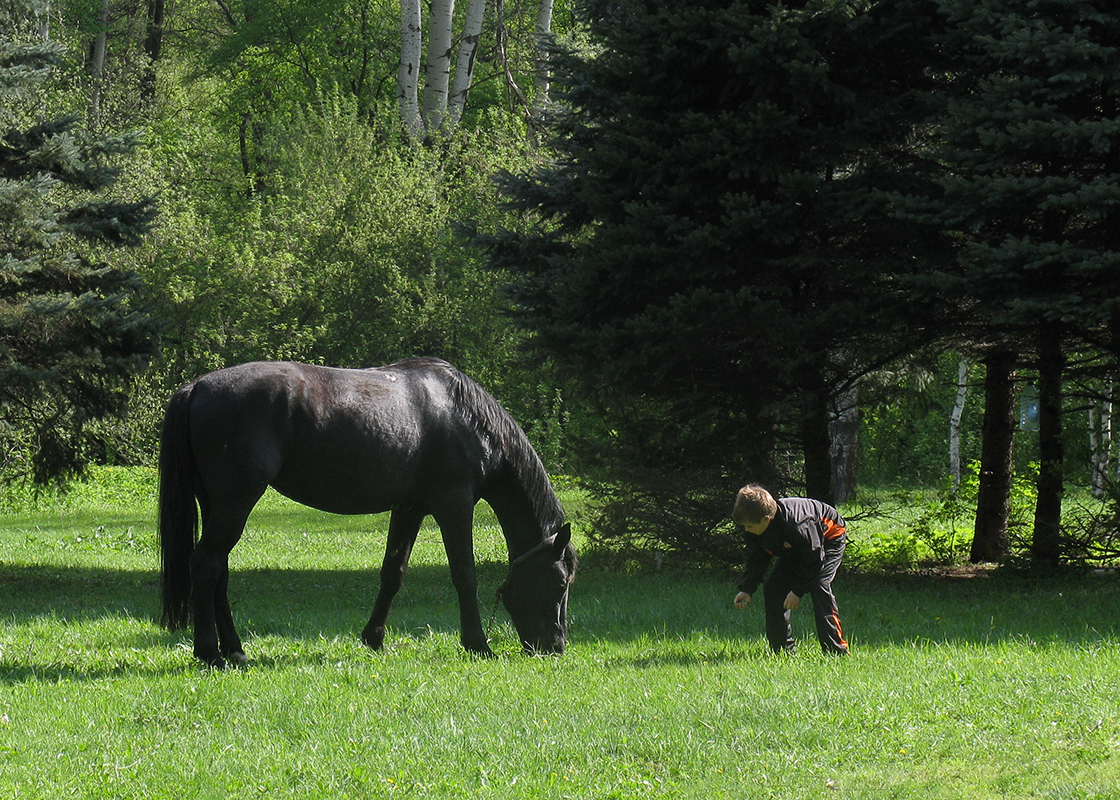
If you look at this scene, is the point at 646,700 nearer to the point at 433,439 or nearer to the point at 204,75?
the point at 433,439

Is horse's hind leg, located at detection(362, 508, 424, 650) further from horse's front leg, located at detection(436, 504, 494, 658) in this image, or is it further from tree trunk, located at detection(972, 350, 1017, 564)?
tree trunk, located at detection(972, 350, 1017, 564)

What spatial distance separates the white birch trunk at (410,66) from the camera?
2794cm

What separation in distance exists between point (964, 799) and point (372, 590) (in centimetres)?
865

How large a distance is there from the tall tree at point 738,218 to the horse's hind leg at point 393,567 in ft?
11.9

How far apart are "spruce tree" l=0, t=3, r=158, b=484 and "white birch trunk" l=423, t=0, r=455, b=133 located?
15.6 meters

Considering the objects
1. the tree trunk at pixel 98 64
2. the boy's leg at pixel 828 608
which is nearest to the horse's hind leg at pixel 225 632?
the boy's leg at pixel 828 608

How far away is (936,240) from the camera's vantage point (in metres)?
11.0

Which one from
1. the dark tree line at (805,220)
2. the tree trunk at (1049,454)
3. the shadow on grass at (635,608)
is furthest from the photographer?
the tree trunk at (1049,454)

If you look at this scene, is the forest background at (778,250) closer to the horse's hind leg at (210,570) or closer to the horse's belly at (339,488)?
the horse's belly at (339,488)

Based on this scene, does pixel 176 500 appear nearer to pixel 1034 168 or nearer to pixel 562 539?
pixel 562 539

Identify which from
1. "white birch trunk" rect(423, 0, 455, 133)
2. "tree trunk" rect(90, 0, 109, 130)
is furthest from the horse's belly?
"tree trunk" rect(90, 0, 109, 130)

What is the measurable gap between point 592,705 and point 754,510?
1.76 meters

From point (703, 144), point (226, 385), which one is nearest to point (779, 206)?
point (703, 144)

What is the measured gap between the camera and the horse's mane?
820cm
